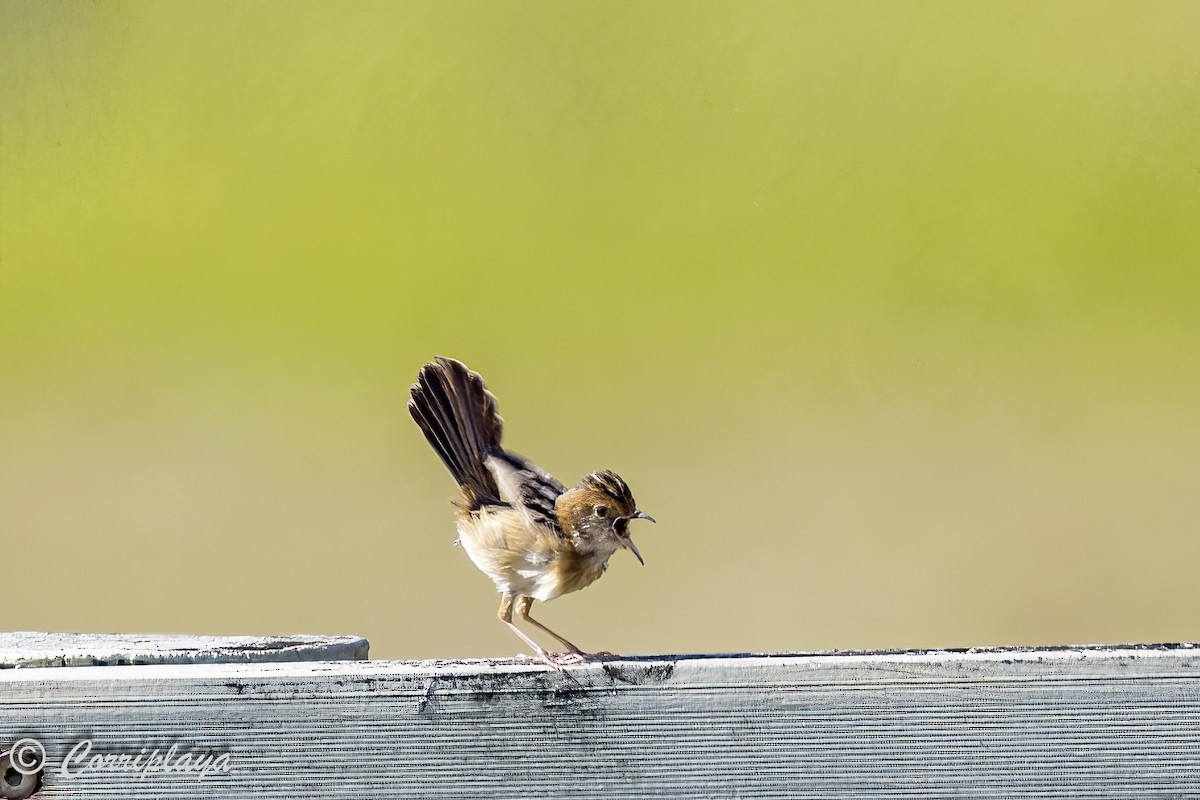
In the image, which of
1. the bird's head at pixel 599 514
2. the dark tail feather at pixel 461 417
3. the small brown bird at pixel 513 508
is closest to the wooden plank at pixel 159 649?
the small brown bird at pixel 513 508

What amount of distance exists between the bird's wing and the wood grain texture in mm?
1500

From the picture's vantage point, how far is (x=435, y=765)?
8.41 ft

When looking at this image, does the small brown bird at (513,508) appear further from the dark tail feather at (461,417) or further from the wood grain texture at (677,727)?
the wood grain texture at (677,727)

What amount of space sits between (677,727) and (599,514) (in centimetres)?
145

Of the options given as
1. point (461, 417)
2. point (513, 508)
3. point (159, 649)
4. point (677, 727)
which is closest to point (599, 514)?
point (513, 508)

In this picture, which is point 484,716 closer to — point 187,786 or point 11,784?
point 187,786

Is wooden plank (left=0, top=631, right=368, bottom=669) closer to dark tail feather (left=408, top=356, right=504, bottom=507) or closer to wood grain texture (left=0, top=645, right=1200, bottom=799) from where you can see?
wood grain texture (left=0, top=645, right=1200, bottom=799)

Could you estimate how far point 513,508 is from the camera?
429 centimetres

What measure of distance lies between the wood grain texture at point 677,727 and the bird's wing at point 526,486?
59.0 inches

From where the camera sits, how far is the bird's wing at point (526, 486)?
163 inches
